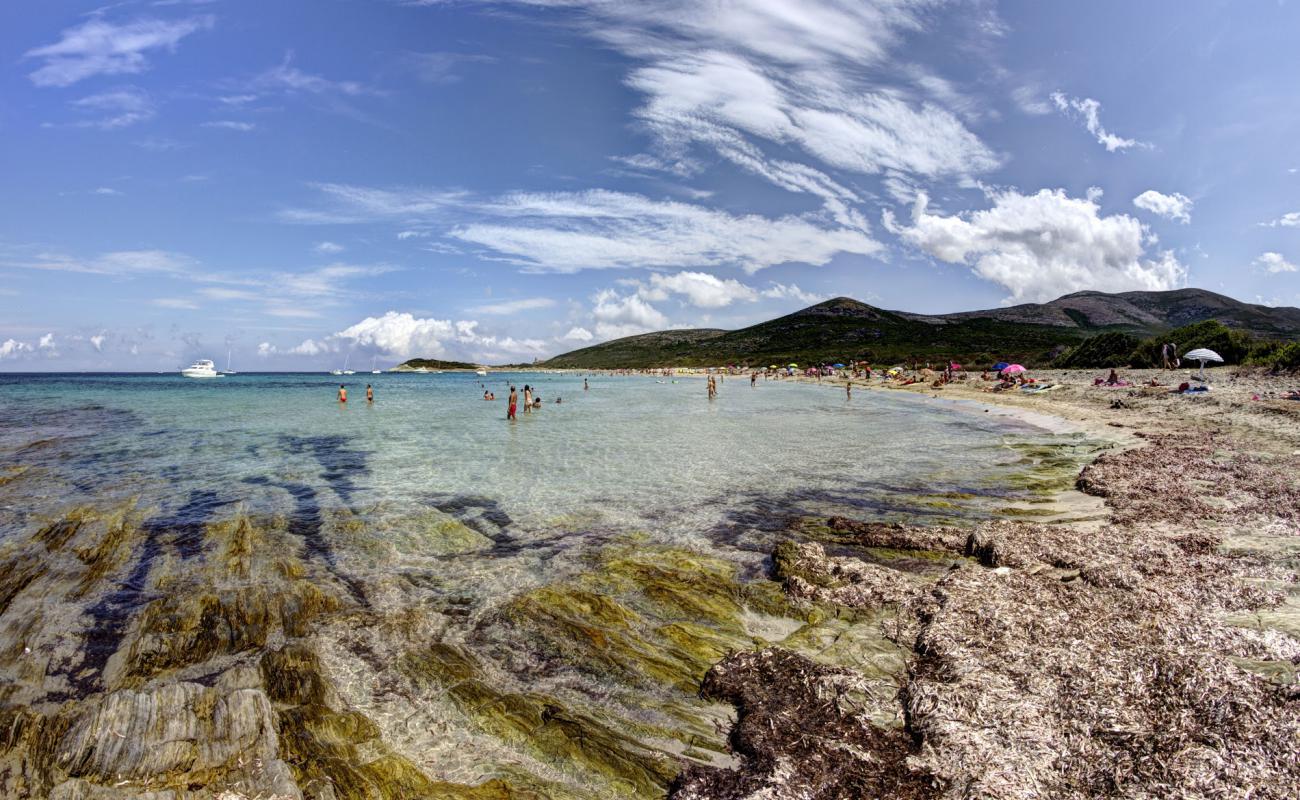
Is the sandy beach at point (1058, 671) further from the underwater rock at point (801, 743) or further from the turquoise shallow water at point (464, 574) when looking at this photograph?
the turquoise shallow water at point (464, 574)

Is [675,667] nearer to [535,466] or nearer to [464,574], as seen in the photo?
[464,574]

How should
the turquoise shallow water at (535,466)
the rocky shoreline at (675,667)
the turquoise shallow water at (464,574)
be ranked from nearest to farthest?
the rocky shoreline at (675,667)
the turquoise shallow water at (464,574)
the turquoise shallow water at (535,466)

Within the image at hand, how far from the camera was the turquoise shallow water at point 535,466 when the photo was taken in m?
16.2

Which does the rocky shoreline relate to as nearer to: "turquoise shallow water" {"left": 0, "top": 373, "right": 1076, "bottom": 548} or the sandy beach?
the sandy beach

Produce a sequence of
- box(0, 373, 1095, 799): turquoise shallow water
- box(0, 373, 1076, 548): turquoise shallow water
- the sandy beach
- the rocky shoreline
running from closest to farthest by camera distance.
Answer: the sandy beach < the rocky shoreline < box(0, 373, 1095, 799): turquoise shallow water < box(0, 373, 1076, 548): turquoise shallow water

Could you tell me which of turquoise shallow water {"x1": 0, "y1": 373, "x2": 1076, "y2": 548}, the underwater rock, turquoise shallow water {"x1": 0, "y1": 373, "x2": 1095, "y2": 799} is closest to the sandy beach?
the underwater rock

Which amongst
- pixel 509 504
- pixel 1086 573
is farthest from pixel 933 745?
pixel 509 504

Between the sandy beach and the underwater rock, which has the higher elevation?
the sandy beach

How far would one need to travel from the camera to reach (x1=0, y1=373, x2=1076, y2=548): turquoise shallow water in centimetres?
1622

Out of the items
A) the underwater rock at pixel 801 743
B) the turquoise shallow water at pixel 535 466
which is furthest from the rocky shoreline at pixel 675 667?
the turquoise shallow water at pixel 535 466

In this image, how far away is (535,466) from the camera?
76.0 ft

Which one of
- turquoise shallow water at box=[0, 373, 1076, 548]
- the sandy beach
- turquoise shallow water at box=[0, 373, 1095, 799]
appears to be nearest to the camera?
the sandy beach

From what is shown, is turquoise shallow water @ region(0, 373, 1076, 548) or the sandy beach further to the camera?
turquoise shallow water @ region(0, 373, 1076, 548)

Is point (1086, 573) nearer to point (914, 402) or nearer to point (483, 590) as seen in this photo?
point (483, 590)
